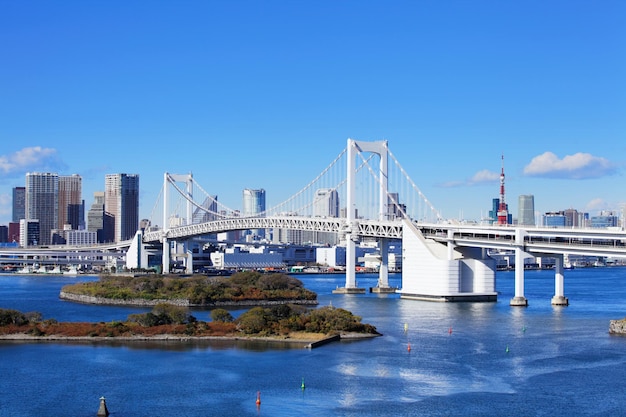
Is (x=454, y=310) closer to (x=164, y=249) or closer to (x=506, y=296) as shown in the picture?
(x=506, y=296)

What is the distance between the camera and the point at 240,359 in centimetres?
2466

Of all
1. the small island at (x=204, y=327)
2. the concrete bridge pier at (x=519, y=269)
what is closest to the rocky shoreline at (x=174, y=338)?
the small island at (x=204, y=327)

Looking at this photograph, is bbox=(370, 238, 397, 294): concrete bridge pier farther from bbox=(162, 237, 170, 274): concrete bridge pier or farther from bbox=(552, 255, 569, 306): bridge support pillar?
bbox=(162, 237, 170, 274): concrete bridge pier

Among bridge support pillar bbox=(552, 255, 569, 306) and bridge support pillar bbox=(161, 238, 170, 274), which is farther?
bridge support pillar bbox=(161, 238, 170, 274)

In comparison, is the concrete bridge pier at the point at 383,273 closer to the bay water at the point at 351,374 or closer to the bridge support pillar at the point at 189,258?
the bay water at the point at 351,374

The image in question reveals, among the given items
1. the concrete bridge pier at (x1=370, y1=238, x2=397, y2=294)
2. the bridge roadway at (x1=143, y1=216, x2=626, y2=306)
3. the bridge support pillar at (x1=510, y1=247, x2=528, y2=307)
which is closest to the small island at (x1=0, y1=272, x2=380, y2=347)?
the bridge support pillar at (x1=510, y1=247, x2=528, y2=307)

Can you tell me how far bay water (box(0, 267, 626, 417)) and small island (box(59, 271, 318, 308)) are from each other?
12072 millimetres

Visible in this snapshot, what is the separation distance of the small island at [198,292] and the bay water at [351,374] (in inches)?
475

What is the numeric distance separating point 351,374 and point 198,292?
21982 millimetres

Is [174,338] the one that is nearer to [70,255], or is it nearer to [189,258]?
[189,258]

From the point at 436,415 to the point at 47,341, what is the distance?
46.1 ft

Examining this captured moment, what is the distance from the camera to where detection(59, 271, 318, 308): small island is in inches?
1690

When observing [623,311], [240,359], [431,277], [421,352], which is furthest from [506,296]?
[240,359]

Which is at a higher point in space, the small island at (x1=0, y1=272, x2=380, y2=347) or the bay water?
the small island at (x1=0, y1=272, x2=380, y2=347)
